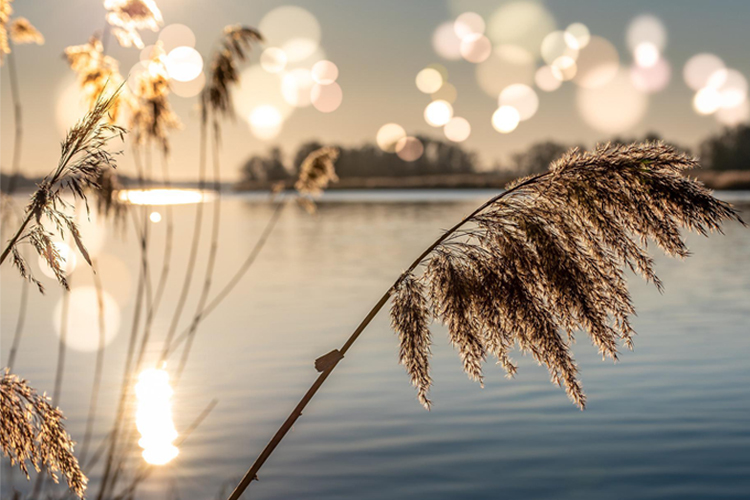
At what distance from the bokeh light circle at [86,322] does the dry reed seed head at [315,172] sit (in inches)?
419

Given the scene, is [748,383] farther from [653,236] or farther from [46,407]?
[46,407]

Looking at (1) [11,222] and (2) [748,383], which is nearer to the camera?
(1) [11,222]

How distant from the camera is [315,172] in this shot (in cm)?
902

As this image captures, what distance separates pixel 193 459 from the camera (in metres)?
12.0

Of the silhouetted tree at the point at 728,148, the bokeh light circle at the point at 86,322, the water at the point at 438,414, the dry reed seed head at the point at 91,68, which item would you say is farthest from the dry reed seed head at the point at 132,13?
the silhouetted tree at the point at 728,148

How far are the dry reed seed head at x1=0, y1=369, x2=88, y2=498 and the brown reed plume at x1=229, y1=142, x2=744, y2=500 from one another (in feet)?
2.01

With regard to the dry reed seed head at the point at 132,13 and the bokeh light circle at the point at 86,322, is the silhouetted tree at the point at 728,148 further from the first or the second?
the dry reed seed head at the point at 132,13

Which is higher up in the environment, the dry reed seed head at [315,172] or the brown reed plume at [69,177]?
the dry reed seed head at [315,172]

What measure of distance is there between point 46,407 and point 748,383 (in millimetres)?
15229

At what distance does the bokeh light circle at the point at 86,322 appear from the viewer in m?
22.6

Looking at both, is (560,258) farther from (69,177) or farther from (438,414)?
(438,414)

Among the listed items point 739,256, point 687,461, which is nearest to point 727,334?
point 687,461

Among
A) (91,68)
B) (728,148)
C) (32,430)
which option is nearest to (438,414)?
(91,68)

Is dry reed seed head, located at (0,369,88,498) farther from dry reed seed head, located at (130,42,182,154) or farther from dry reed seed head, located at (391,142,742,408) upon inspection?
dry reed seed head, located at (130,42,182,154)
